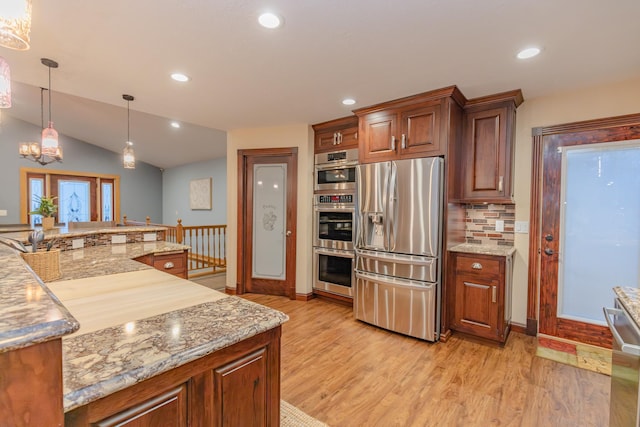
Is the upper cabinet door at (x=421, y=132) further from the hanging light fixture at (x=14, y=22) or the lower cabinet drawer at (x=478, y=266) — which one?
the hanging light fixture at (x=14, y=22)

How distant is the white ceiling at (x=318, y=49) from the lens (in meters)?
1.63

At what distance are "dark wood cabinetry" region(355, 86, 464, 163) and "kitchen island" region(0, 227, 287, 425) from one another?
2235mm

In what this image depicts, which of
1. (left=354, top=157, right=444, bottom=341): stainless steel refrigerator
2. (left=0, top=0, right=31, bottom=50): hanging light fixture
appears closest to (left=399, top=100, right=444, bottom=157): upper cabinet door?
(left=354, top=157, right=444, bottom=341): stainless steel refrigerator

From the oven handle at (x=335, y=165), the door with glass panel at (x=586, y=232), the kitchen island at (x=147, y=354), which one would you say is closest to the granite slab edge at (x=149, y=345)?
the kitchen island at (x=147, y=354)

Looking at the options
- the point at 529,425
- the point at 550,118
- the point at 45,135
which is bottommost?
the point at 529,425

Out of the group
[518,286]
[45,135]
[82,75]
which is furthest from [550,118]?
[45,135]

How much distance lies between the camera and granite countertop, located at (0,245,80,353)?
0.51 metres

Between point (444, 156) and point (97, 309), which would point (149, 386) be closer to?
point (97, 309)

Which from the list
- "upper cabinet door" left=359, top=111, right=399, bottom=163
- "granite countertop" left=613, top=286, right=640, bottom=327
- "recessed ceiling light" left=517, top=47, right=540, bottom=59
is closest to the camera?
"granite countertop" left=613, top=286, right=640, bottom=327

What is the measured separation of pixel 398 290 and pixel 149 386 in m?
2.38

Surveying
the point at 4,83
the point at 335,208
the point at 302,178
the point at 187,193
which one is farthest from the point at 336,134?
the point at 187,193

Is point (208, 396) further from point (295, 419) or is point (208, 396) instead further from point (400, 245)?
point (400, 245)

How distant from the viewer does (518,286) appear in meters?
2.93

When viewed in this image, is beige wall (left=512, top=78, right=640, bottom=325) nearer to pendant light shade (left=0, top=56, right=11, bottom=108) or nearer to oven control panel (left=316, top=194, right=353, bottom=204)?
oven control panel (left=316, top=194, right=353, bottom=204)
